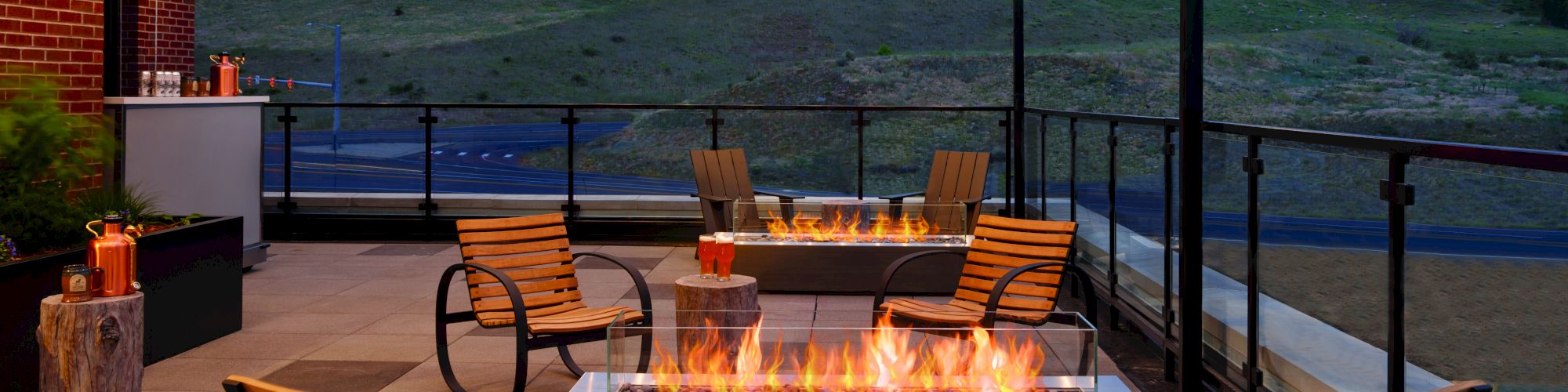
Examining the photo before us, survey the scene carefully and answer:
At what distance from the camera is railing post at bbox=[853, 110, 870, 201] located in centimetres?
974

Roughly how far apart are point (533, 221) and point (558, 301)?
34 cm

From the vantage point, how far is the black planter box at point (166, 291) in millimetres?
3990

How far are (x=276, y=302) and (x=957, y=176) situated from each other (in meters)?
4.20

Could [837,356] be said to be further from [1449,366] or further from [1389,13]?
[1389,13]

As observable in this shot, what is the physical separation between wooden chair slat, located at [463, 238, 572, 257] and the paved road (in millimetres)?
2351

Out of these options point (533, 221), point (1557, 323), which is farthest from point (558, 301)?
point (1557, 323)

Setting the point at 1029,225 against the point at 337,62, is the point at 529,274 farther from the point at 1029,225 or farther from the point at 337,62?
the point at 337,62

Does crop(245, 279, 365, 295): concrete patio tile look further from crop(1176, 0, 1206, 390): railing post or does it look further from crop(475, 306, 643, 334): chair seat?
crop(1176, 0, 1206, 390): railing post

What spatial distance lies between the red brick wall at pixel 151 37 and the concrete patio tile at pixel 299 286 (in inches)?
64.6

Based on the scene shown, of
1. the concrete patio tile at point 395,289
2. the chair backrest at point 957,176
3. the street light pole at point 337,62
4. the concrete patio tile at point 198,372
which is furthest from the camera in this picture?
the street light pole at point 337,62

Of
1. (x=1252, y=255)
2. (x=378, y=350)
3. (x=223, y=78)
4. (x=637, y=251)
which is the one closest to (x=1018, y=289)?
(x=1252, y=255)

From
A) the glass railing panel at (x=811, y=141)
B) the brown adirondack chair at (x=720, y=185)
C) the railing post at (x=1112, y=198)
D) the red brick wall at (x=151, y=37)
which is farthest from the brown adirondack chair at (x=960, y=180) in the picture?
the red brick wall at (x=151, y=37)

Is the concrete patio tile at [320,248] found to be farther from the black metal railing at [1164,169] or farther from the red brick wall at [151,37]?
the red brick wall at [151,37]

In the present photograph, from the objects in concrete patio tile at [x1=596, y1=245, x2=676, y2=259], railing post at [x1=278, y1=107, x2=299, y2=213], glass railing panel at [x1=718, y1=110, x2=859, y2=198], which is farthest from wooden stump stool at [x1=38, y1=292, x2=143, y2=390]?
glass railing panel at [x1=718, y1=110, x2=859, y2=198]
